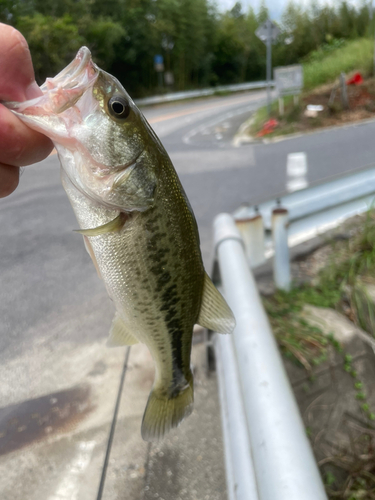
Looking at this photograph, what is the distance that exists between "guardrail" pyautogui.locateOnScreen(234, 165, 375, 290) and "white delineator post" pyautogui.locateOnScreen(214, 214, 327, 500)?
120 cm

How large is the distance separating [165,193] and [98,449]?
0.79 meters

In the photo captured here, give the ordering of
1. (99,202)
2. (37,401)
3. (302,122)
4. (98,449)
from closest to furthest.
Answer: (99,202), (37,401), (98,449), (302,122)

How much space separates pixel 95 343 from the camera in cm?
124

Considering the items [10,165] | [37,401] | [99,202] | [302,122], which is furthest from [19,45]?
[302,122]

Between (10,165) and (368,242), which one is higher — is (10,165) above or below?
above

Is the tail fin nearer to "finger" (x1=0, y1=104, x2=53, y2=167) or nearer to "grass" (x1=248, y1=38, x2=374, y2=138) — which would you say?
"finger" (x1=0, y1=104, x2=53, y2=167)

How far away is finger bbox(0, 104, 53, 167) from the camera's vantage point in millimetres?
597

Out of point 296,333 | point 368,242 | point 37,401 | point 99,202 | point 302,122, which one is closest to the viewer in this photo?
point 99,202

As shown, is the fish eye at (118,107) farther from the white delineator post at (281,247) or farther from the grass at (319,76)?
the grass at (319,76)

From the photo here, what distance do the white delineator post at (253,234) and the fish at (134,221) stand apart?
1749 millimetres

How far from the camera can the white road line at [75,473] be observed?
951mm

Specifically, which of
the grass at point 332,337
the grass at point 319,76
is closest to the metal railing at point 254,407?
the grass at point 332,337

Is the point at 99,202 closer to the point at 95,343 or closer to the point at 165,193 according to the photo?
the point at 165,193

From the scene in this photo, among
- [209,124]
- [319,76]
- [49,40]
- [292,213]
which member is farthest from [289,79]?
[49,40]
